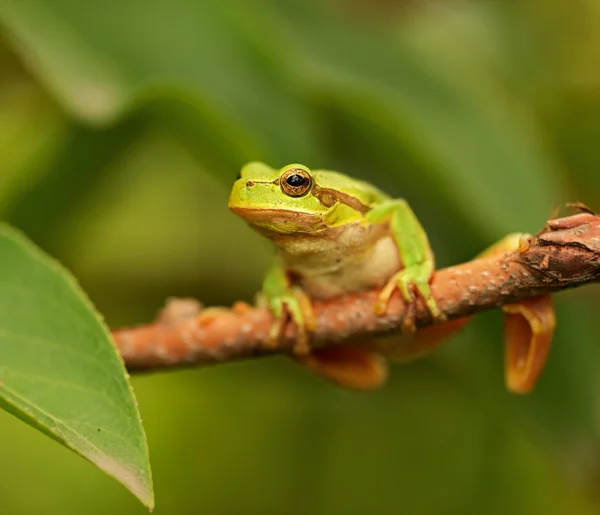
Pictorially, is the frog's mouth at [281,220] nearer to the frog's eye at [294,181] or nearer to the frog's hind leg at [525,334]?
the frog's eye at [294,181]

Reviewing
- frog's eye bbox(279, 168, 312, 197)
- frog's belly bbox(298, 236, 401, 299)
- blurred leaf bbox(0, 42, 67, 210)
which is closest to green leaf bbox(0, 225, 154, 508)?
frog's eye bbox(279, 168, 312, 197)

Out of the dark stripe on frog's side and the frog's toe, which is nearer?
the frog's toe

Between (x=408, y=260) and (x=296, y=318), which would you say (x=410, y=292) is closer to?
(x=408, y=260)

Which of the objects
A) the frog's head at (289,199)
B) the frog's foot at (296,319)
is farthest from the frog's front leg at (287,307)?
the frog's head at (289,199)

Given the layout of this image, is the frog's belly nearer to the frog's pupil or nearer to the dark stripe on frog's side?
the dark stripe on frog's side

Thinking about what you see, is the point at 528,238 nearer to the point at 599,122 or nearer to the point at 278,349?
the point at 278,349

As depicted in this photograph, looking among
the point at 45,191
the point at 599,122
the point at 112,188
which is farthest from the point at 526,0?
the point at 45,191

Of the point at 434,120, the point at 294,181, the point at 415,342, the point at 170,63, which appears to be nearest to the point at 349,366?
the point at 415,342

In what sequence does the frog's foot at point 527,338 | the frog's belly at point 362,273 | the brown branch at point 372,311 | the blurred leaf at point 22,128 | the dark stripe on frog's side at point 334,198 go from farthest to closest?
1. the blurred leaf at point 22,128
2. the frog's belly at point 362,273
3. the dark stripe on frog's side at point 334,198
4. the frog's foot at point 527,338
5. the brown branch at point 372,311
